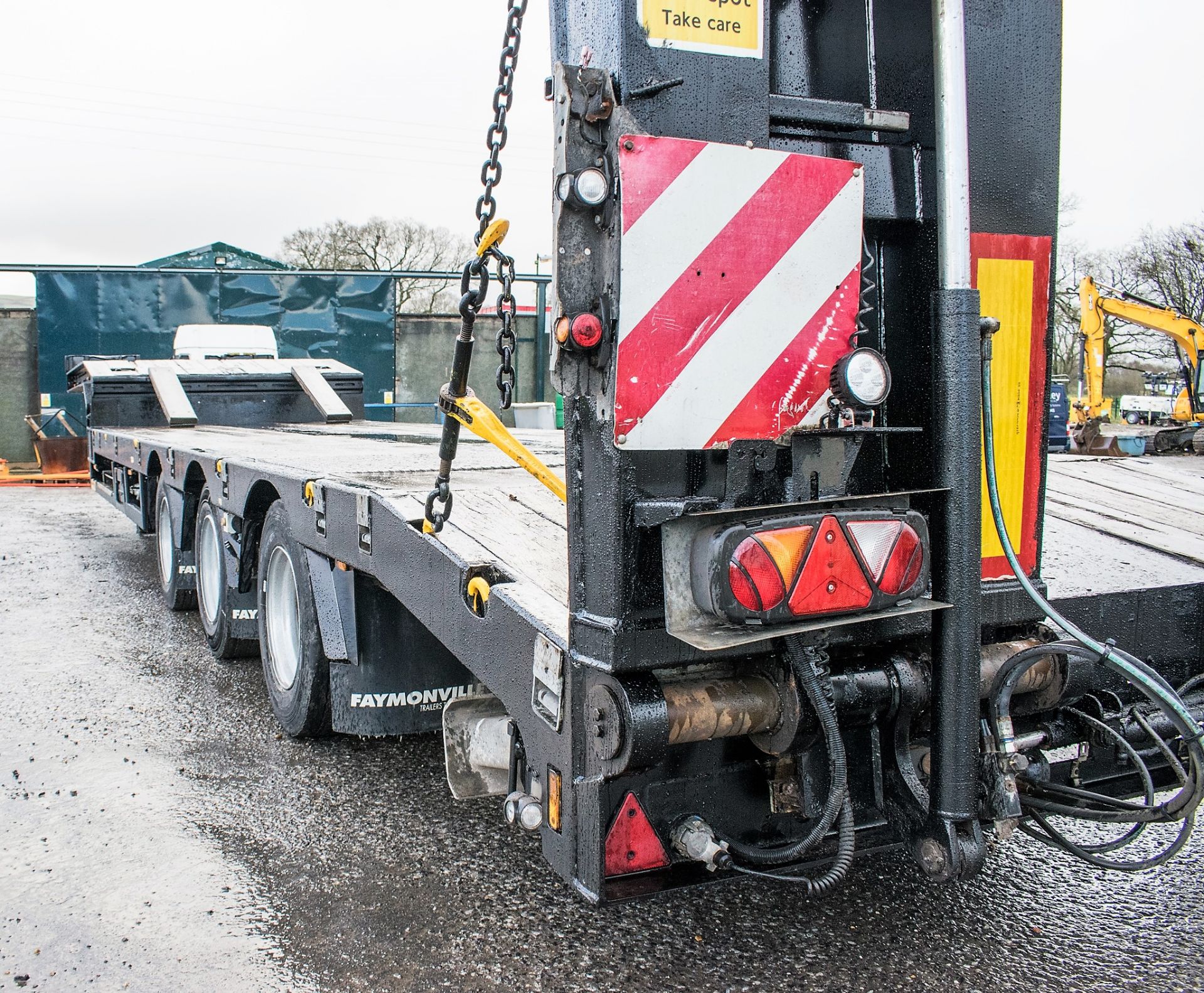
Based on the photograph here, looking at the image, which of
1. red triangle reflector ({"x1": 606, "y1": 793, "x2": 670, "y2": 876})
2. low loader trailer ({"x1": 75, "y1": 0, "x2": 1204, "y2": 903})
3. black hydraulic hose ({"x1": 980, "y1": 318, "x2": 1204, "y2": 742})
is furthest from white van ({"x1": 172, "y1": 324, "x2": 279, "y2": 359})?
black hydraulic hose ({"x1": 980, "y1": 318, "x2": 1204, "y2": 742})

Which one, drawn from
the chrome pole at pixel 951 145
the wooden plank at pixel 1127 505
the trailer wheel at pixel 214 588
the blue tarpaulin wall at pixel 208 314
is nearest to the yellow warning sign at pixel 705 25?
the chrome pole at pixel 951 145

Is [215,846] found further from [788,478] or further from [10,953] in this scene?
[788,478]

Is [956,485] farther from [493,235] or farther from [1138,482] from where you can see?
[1138,482]

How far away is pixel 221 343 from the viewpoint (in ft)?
37.4

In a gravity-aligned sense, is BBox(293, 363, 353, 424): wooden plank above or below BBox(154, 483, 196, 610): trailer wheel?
above

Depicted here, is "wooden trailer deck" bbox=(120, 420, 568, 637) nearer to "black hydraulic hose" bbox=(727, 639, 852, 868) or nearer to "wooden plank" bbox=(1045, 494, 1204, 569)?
"black hydraulic hose" bbox=(727, 639, 852, 868)

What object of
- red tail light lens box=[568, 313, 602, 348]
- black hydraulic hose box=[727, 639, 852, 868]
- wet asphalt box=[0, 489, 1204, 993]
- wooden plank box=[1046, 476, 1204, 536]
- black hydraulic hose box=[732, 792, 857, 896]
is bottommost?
wet asphalt box=[0, 489, 1204, 993]

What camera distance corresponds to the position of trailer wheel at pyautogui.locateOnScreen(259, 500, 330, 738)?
13.1 ft

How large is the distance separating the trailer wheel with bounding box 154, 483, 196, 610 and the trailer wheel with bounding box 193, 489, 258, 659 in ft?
1.67

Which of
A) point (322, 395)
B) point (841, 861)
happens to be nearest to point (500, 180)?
point (841, 861)

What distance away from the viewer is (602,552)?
2.13m

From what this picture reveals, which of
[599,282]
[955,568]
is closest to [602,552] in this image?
[599,282]

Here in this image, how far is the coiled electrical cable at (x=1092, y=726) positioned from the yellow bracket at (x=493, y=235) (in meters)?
1.07

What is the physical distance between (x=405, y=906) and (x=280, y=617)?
1.78 meters
